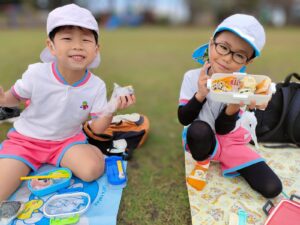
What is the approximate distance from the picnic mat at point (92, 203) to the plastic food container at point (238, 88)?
3.12 ft

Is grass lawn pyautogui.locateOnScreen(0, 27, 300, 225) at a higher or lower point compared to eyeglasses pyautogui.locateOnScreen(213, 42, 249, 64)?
lower

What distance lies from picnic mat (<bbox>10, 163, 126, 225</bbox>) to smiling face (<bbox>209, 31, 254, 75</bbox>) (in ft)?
3.59

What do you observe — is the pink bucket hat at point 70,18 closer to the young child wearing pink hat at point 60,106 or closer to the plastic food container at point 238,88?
the young child wearing pink hat at point 60,106

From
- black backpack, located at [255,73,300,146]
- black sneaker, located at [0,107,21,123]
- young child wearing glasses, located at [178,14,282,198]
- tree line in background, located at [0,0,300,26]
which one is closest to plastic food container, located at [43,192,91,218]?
young child wearing glasses, located at [178,14,282,198]

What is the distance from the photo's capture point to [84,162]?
205cm

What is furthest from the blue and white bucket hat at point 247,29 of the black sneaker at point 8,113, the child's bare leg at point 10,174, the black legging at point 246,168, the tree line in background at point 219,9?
the tree line in background at point 219,9

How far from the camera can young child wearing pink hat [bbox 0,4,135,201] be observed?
6.13 ft

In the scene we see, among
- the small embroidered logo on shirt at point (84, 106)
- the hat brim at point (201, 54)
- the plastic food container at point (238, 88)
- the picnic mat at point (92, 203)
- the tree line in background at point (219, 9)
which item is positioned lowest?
the tree line in background at point (219, 9)

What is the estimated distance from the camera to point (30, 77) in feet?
6.60

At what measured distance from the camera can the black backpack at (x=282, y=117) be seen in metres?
2.51

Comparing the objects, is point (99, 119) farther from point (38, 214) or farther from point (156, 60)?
point (156, 60)

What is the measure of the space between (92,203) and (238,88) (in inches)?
46.6

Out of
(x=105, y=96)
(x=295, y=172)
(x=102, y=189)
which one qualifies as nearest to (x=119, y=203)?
(x=102, y=189)

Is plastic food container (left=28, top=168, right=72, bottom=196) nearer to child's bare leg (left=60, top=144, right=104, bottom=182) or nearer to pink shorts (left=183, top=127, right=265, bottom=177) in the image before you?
child's bare leg (left=60, top=144, right=104, bottom=182)
